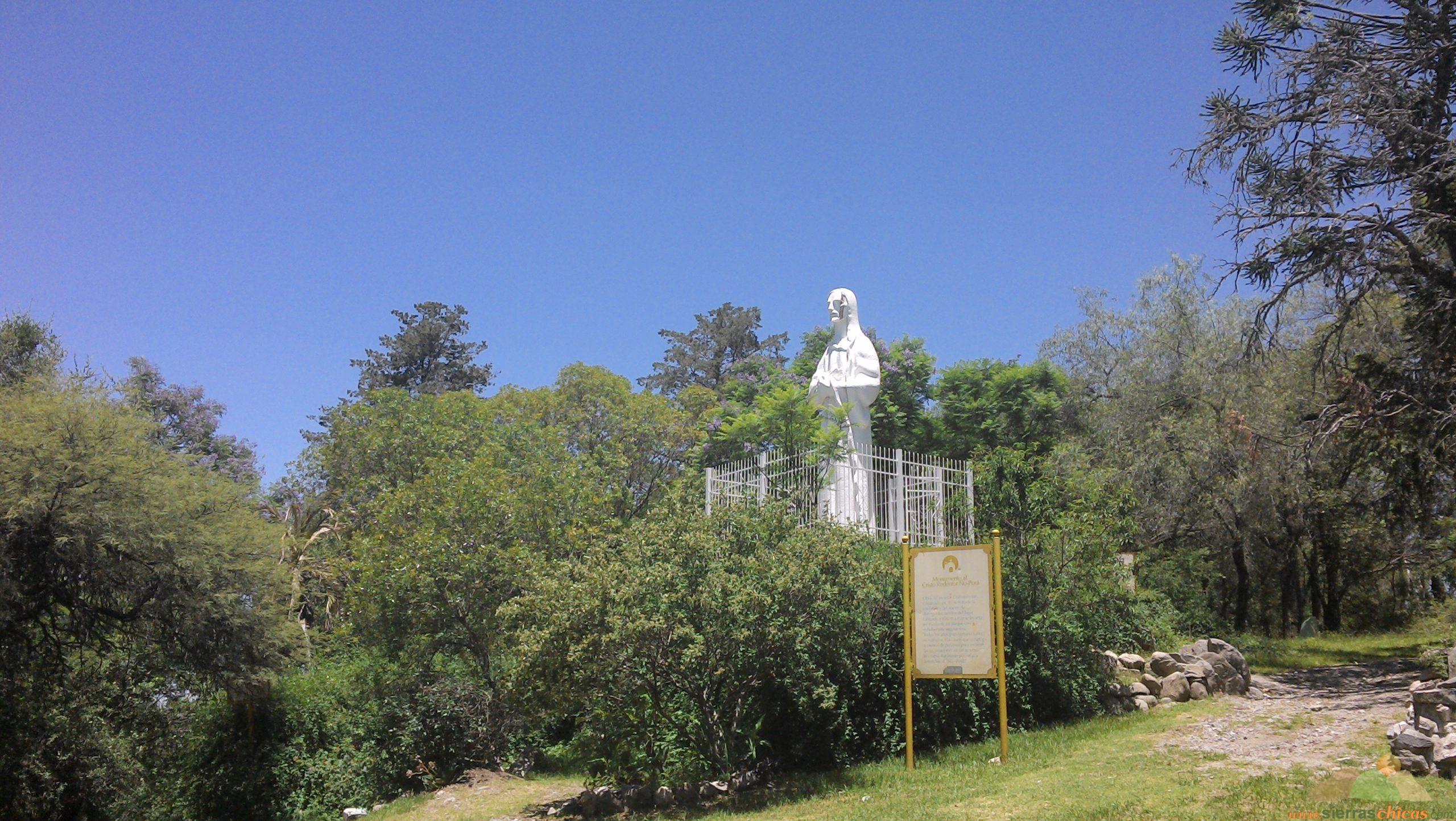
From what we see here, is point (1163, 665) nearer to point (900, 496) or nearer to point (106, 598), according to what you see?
point (900, 496)

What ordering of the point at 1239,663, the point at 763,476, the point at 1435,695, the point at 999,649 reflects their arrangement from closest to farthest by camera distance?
the point at 1435,695, the point at 999,649, the point at 1239,663, the point at 763,476

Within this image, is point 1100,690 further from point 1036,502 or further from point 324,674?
point 324,674

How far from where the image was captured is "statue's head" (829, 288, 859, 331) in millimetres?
20219

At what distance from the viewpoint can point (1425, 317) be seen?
14.3 metres

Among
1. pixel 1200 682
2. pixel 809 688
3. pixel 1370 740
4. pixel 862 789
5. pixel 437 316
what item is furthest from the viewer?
pixel 437 316

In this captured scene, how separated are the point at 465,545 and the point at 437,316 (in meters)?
30.9

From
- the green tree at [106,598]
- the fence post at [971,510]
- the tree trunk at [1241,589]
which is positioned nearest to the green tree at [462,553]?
the green tree at [106,598]

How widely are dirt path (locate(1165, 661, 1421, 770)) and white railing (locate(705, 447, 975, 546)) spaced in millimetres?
4117

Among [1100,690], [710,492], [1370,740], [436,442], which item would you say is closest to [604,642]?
[710,492]

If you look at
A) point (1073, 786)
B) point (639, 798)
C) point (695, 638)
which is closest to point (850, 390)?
point (695, 638)

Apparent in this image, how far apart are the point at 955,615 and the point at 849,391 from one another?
818 centimetres

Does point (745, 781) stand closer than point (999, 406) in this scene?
Yes

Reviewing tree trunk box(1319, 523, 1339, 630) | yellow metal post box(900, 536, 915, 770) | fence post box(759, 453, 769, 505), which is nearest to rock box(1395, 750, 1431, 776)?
yellow metal post box(900, 536, 915, 770)

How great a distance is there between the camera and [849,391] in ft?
63.7
